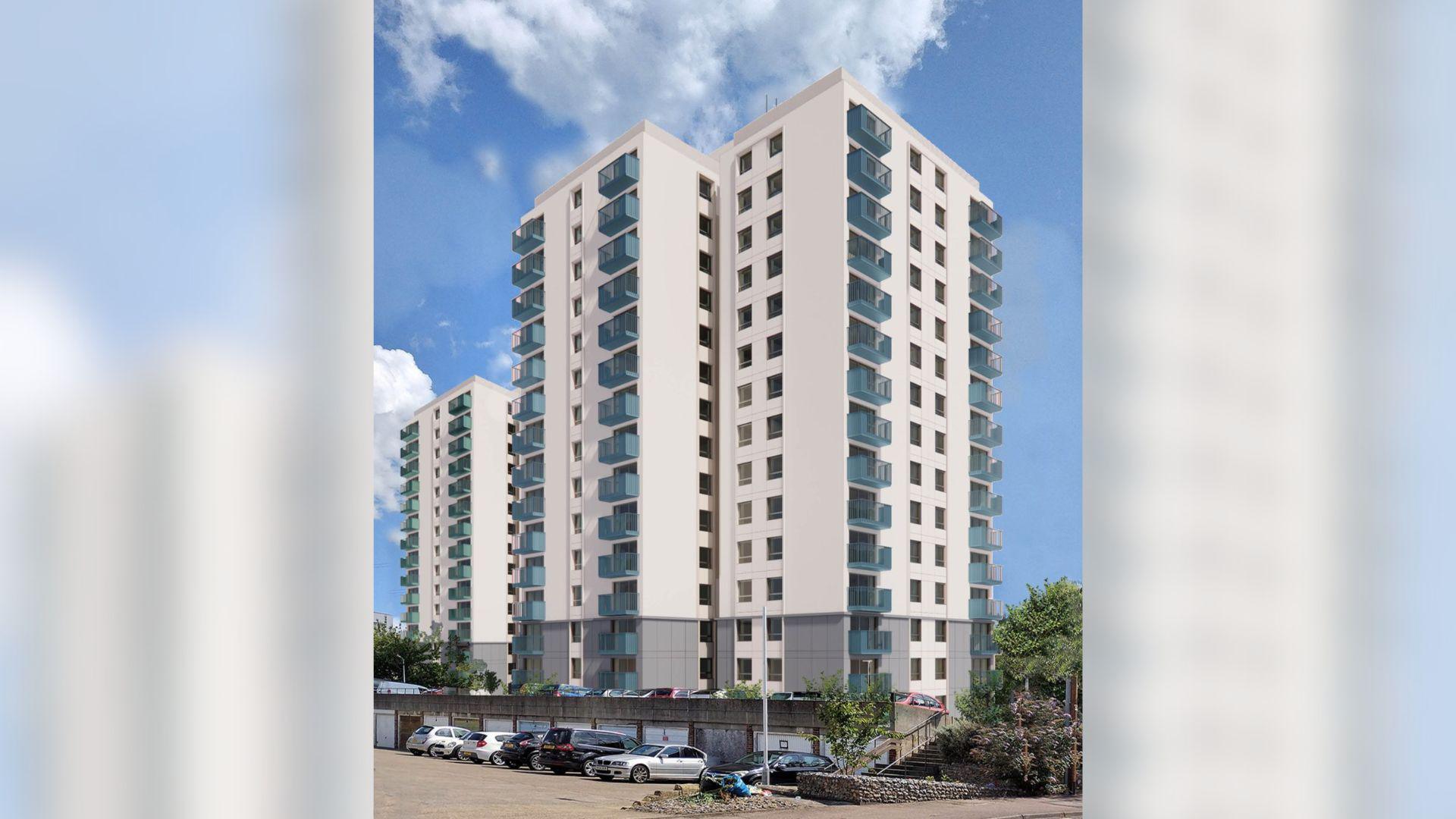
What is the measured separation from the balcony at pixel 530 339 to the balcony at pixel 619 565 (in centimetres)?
523

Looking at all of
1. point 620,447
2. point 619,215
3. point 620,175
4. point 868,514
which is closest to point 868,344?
point 868,514

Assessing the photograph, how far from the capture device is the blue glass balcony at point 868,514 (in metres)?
16.2

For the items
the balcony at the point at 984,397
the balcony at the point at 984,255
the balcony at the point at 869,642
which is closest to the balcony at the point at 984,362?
the balcony at the point at 984,397

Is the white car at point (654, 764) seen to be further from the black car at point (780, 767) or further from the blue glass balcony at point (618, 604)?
the blue glass balcony at point (618, 604)

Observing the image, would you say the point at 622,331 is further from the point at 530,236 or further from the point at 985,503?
the point at 985,503

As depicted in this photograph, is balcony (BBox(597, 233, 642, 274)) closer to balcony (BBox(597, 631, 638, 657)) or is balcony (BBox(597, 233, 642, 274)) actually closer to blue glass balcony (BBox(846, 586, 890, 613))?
balcony (BBox(597, 631, 638, 657))

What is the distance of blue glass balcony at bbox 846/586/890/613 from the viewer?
1595 cm

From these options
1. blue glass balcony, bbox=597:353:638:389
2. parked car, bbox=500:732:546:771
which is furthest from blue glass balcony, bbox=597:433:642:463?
parked car, bbox=500:732:546:771

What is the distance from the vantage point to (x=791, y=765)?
11.8 meters

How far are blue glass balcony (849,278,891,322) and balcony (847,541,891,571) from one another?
374 cm

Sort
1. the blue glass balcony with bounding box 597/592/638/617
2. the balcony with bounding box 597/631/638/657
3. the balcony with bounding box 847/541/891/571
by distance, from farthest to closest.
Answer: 1. the blue glass balcony with bounding box 597/592/638/617
2. the balcony with bounding box 597/631/638/657
3. the balcony with bounding box 847/541/891/571

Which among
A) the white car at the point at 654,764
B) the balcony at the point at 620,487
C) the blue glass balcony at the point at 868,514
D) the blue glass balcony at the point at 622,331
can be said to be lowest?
the white car at the point at 654,764

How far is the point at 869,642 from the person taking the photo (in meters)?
16.0

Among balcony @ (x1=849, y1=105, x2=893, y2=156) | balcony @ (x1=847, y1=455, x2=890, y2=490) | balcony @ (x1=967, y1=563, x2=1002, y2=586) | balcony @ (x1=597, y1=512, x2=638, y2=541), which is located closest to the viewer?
balcony @ (x1=847, y1=455, x2=890, y2=490)
